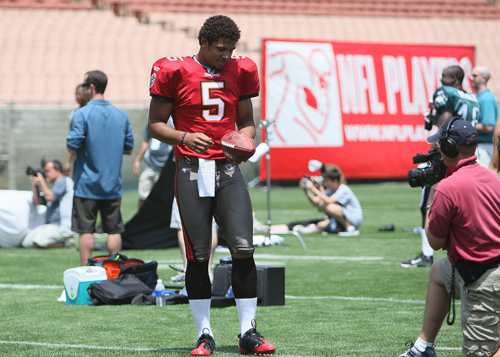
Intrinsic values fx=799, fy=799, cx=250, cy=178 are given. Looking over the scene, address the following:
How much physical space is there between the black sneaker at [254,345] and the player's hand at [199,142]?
1093mm

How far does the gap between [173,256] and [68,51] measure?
62.1 feet

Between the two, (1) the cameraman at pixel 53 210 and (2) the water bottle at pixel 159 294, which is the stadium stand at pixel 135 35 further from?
(2) the water bottle at pixel 159 294

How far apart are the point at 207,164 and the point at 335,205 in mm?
7715

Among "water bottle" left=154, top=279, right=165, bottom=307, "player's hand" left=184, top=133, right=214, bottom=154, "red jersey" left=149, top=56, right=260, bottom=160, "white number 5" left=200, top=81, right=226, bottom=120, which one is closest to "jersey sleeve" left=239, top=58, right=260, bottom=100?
"red jersey" left=149, top=56, right=260, bottom=160

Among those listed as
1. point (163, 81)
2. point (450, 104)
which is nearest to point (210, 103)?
point (163, 81)

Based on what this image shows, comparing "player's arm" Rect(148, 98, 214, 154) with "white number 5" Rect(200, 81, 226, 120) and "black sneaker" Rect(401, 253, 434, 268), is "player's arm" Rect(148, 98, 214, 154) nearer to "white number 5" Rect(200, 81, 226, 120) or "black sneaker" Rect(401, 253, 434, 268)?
"white number 5" Rect(200, 81, 226, 120)

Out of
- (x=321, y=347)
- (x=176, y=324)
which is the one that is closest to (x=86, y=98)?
(x=176, y=324)

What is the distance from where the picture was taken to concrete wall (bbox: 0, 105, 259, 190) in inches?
749

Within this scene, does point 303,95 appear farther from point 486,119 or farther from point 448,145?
point 448,145

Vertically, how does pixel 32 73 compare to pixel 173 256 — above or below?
above

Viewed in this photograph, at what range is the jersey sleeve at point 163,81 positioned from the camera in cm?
463

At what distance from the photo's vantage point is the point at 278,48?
21672 mm

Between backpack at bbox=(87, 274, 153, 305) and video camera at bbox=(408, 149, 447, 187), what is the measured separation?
312cm

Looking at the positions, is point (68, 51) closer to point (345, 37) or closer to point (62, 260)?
point (345, 37)
